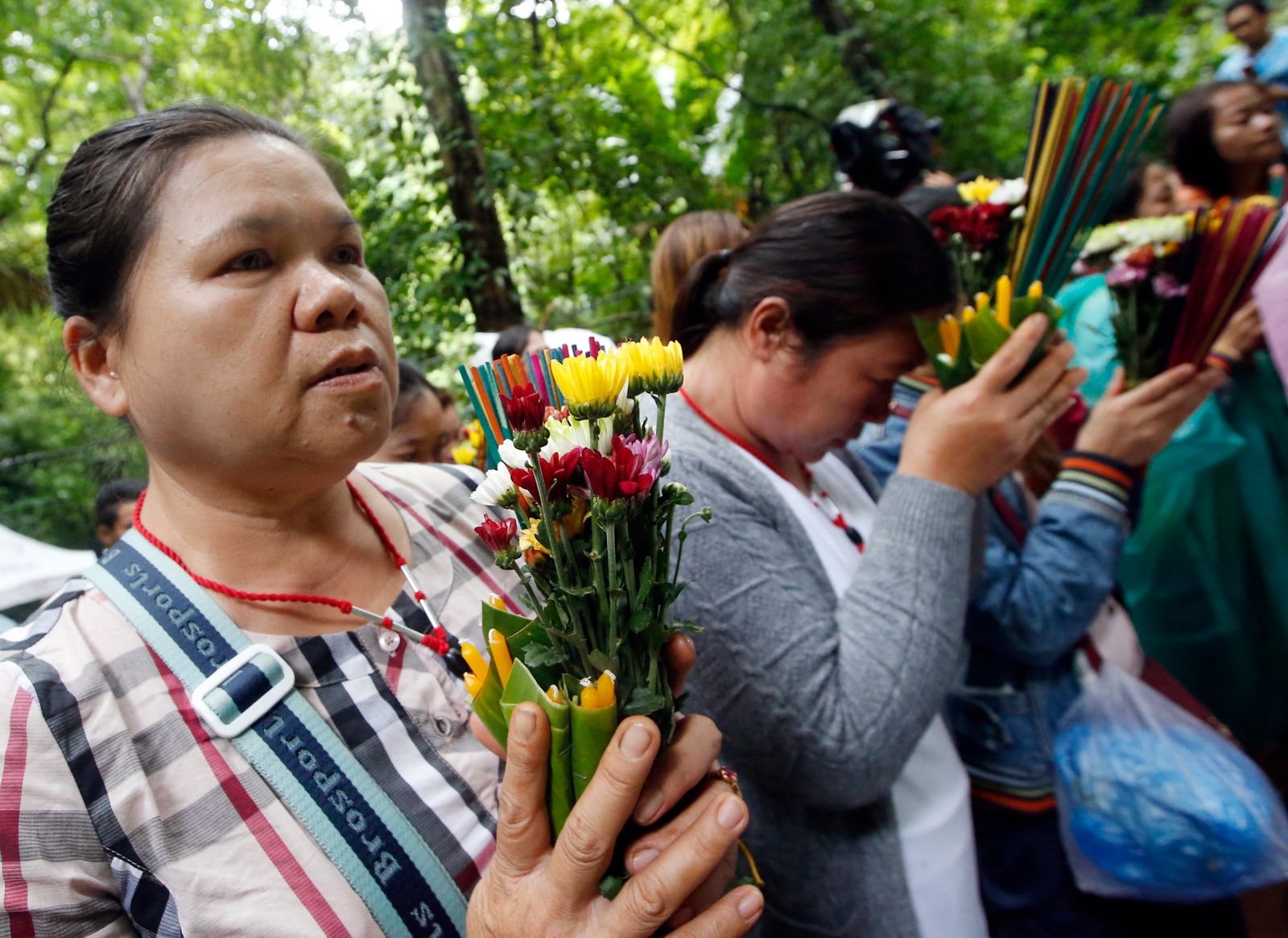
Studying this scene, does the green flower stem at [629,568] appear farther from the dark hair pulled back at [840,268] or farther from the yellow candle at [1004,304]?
the yellow candle at [1004,304]

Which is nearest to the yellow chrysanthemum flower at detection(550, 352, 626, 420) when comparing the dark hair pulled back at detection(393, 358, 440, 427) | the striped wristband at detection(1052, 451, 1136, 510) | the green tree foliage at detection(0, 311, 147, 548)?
the green tree foliage at detection(0, 311, 147, 548)

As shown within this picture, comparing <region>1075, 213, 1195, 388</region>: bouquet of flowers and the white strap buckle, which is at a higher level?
the white strap buckle

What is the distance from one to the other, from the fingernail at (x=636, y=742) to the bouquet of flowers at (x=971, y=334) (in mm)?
1162

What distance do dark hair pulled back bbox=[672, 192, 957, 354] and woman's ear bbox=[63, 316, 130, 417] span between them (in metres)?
1.14

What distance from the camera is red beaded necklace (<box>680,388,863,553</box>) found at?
1.64 m

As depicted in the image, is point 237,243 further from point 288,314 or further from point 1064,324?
point 1064,324

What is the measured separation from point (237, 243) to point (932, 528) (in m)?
1.17

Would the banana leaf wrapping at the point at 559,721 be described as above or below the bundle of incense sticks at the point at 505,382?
below

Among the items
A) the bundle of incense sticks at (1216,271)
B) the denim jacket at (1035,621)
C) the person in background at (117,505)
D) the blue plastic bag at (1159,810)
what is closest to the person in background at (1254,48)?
the bundle of incense sticks at (1216,271)

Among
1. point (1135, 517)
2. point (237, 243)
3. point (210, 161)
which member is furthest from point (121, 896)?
point (1135, 517)

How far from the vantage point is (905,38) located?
602cm

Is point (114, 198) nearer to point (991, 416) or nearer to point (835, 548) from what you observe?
point (835, 548)

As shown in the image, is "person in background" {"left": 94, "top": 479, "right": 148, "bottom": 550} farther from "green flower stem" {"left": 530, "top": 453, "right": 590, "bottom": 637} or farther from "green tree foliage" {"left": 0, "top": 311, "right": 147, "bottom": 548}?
"green flower stem" {"left": 530, "top": 453, "right": 590, "bottom": 637}

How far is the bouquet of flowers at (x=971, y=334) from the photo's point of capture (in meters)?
1.62
